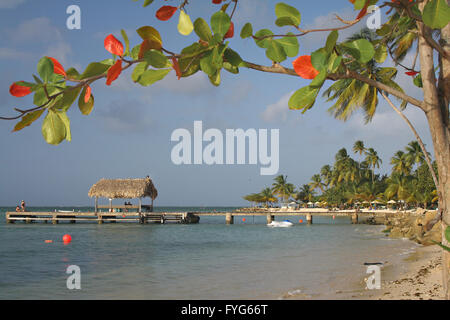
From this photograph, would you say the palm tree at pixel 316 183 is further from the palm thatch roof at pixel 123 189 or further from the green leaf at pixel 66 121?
the green leaf at pixel 66 121

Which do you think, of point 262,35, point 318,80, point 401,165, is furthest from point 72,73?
point 401,165

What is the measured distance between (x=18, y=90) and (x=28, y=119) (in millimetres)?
74

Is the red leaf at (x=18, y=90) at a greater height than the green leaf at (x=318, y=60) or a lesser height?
lesser

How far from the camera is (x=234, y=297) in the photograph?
9.29m

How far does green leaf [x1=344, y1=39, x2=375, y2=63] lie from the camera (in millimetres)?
1018

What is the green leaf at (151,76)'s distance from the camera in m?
0.98

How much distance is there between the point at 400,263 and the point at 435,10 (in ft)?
46.2

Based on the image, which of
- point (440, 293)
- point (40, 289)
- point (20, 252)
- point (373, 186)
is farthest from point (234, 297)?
point (373, 186)

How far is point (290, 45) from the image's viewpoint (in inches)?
39.7

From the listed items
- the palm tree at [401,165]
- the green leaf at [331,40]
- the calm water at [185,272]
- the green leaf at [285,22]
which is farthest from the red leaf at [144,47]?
the palm tree at [401,165]

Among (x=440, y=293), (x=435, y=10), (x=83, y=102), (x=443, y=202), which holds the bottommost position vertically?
(x=440, y=293)

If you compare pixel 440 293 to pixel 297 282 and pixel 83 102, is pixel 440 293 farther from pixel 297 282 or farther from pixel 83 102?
pixel 83 102

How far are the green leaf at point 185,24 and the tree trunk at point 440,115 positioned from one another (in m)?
1.20

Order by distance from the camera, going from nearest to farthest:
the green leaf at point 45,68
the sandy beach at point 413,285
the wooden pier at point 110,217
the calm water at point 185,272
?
the green leaf at point 45,68, the sandy beach at point 413,285, the calm water at point 185,272, the wooden pier at point 110,217
